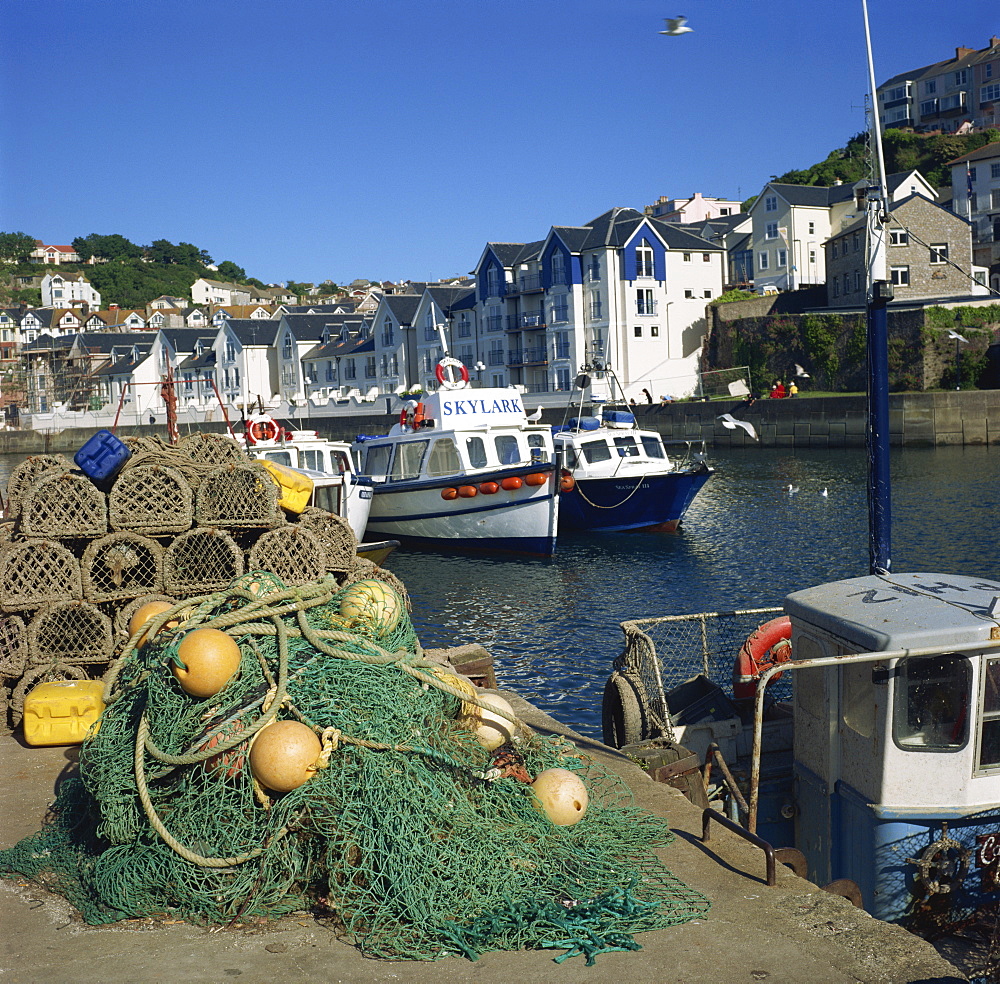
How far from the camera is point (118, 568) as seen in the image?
27.3 ft

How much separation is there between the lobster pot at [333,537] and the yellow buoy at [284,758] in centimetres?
429

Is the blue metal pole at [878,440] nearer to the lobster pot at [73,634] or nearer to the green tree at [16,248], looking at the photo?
the lobster pot at [73,634]

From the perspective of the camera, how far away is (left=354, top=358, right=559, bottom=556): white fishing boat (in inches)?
894

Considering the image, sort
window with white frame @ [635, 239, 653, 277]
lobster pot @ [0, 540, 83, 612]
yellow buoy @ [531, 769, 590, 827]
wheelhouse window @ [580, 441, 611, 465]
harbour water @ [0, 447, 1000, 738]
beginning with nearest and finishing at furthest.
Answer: yellow buoy @ [531, 769, 590, 827]
lobster pot @ [0, 540, 83, 612]
harbour water @ [0, 447, 1000, 738]
wheelhouse window @ [580, 441, 611, 465]
window with white frame @ [635, 239, 653, 277]

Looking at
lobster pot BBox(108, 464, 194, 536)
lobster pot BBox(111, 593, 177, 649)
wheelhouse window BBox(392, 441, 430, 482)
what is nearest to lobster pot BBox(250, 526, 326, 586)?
lobster pot BBox(108, 464, 194, 536)

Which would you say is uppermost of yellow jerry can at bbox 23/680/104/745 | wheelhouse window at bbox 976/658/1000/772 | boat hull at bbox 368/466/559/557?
wheelhouse window at bbox 976/658/1000/772

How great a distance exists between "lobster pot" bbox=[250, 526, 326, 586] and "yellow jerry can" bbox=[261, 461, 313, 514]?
923mm

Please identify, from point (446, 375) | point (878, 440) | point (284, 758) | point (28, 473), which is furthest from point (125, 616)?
point (446, 375)

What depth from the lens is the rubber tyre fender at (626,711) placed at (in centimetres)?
751

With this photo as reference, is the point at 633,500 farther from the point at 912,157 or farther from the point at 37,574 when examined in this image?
the point at 912,157

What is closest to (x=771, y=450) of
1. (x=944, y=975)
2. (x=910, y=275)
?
(x=910, y=275)

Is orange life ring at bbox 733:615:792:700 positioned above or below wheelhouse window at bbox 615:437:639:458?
below

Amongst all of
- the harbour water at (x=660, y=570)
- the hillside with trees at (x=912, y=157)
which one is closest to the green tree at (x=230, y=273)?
the hillside with trees at (x=912, y=157)

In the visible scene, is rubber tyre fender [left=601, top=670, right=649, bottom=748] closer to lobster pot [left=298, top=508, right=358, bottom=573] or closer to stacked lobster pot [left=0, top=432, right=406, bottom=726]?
stacked lobster pot [left=0, top=432, right=406, bottom=726]
